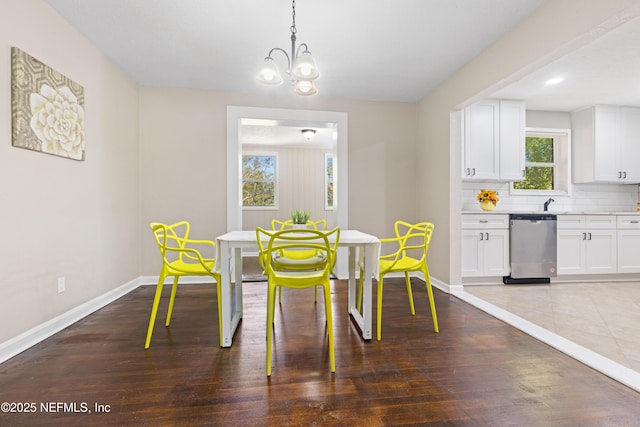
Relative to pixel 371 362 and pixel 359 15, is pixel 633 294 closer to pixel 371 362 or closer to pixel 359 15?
pixel 371 362

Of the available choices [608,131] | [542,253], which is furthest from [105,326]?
[608,131]

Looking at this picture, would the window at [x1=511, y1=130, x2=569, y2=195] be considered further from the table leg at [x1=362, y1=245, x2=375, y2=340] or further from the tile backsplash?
the table leg at [x1=362, y1=245, x2=375, y2=340]

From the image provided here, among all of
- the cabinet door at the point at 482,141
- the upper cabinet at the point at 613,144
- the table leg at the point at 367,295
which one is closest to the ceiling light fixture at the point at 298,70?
the table leg at the point at 367,295

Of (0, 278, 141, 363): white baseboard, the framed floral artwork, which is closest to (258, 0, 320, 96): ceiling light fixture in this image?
the framed floral artwork

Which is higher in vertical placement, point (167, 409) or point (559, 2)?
point (559, 2)

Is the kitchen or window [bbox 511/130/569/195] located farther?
window [bbox 511/130/569/195]

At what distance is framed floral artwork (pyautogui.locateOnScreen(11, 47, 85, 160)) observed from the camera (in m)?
1.92

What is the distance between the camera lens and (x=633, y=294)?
331cm

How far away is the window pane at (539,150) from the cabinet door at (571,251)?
1.28 meters

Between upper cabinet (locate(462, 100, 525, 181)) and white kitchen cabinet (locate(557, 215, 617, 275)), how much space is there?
2.81 ft

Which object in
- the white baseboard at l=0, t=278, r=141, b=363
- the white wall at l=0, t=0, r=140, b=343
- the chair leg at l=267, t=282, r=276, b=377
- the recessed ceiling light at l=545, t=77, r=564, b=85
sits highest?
the recessed ceiling light at l=545, t=77, r=564, b=85

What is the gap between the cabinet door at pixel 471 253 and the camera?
3604mm

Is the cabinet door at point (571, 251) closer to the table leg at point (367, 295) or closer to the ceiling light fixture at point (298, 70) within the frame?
the table leg at point (367, 295)

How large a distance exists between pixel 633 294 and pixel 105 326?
5.26 meters
